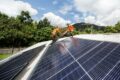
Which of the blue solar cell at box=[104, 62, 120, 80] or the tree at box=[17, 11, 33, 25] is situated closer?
the blue solar cell at box=[104, 62, 120, 80]

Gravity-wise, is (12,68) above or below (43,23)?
above

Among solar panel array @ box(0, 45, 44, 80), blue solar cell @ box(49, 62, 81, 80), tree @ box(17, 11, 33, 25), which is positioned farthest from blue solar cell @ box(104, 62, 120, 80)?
tree @ box(17, 11, 33, 25)

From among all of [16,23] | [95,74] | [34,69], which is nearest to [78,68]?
[95,74]

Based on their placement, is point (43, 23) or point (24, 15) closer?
point (24, 15)

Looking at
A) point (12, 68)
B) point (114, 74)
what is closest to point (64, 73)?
point (114, 74)

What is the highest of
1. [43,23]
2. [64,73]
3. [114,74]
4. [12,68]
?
[114,74]

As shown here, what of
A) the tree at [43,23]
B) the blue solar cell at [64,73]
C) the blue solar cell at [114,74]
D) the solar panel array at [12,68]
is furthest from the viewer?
the tree at [43,23]

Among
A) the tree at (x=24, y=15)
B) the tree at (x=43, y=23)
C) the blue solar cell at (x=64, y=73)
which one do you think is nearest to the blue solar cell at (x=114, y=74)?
the blue solar cell at (x=64, y=73)

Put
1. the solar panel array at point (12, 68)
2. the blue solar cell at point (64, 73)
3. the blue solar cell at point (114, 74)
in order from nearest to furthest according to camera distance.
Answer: the blue solar cell at point (114, 74) < the blue solar cell at point (64, 73) < the solar panel array at point (12, 68)

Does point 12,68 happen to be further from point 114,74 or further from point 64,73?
point 114,74

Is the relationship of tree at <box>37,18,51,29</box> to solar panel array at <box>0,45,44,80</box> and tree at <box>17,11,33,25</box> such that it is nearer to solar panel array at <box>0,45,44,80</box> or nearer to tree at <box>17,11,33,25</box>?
tree at <box>17,11,33,25</box>

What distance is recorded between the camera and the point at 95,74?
4969mm

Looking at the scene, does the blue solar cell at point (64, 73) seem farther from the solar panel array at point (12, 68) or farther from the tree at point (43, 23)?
the tree at point (43, 23)

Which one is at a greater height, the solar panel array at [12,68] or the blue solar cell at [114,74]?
the blue solar cell at [114,74]
